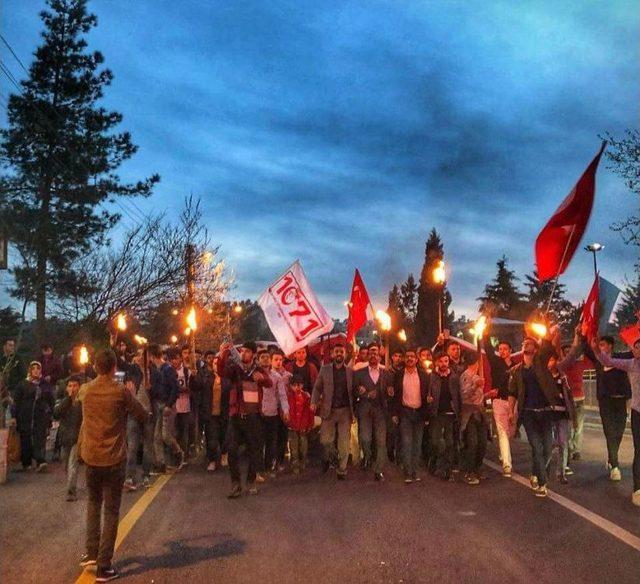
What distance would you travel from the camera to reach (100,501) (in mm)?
6371

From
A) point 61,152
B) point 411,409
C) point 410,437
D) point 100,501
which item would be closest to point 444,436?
point 410,437

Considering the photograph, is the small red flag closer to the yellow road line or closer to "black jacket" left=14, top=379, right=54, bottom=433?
the yellow road line

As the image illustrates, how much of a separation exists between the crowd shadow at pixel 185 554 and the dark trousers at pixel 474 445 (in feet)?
14.5

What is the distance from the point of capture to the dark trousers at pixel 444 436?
11016 millimetres

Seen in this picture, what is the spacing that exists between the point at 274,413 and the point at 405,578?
5873 mm

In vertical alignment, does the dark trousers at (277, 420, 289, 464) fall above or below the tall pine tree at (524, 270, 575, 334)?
below

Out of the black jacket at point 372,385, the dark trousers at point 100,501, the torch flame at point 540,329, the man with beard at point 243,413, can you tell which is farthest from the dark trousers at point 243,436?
the torch flame at point 540,329

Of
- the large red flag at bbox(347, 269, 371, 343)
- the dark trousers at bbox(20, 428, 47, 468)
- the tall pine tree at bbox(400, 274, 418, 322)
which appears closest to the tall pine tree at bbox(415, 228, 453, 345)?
the tall pine tree at bbox(400, 274, 418, 322)

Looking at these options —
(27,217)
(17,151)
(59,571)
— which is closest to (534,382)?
(59,571)

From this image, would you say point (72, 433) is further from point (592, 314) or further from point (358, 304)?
point (358, 304)

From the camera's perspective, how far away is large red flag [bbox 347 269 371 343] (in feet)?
50.3

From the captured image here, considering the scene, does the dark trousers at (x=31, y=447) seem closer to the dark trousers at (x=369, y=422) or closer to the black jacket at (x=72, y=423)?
the black jacket at (x=72, y=423)

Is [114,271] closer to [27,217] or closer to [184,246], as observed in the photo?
[184,246]

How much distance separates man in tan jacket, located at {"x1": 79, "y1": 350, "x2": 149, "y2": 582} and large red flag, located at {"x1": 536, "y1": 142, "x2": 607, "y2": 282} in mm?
5976
